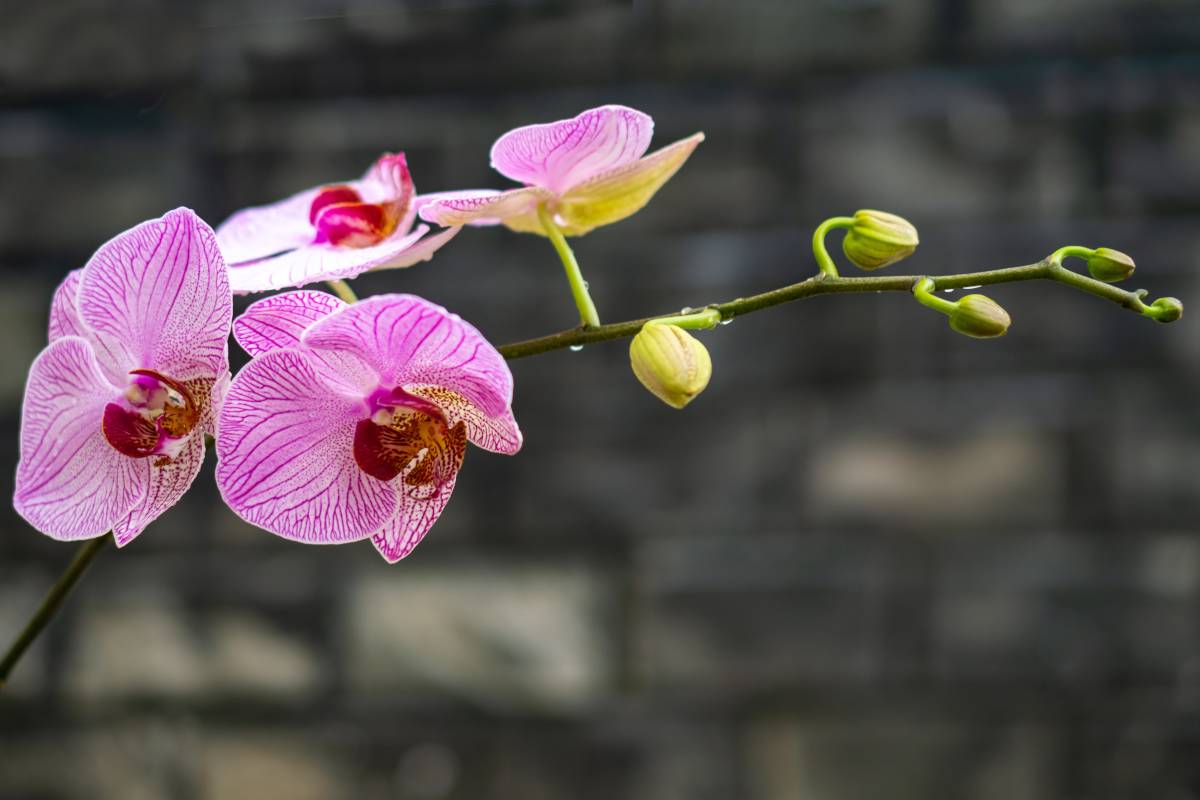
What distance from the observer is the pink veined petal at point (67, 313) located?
0.86 ft

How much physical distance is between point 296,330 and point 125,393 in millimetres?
46

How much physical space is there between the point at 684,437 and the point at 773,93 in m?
0.33

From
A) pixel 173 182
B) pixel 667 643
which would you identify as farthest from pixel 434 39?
pixel 667 643

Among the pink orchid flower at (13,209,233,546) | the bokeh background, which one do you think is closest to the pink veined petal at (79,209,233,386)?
the pink orchid flower at (13,209,233,546)

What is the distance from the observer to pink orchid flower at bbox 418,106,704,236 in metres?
0.27

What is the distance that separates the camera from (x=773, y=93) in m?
0.99

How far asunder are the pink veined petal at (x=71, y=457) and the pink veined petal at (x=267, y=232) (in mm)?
69

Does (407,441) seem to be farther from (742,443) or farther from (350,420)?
(742,443)

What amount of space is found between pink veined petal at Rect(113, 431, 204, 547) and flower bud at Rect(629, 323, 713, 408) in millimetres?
107

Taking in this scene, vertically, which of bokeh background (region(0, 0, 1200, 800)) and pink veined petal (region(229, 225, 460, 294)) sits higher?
pink veined petal (region(229, 225, 460, 294))

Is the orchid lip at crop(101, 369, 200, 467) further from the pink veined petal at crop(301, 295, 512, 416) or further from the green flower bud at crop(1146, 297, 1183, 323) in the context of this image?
the green flower bud at crop(1146, 297, 1183, 323)

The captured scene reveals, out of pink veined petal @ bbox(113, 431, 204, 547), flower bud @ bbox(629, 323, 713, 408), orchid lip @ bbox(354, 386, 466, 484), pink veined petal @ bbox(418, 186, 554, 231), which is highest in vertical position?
pink veined petal @ bbox(418, 186, 554, 231)

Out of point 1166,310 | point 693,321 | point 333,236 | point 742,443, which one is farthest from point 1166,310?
point 742,443

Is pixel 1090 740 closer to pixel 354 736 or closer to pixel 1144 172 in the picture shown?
pixel 1144 172
